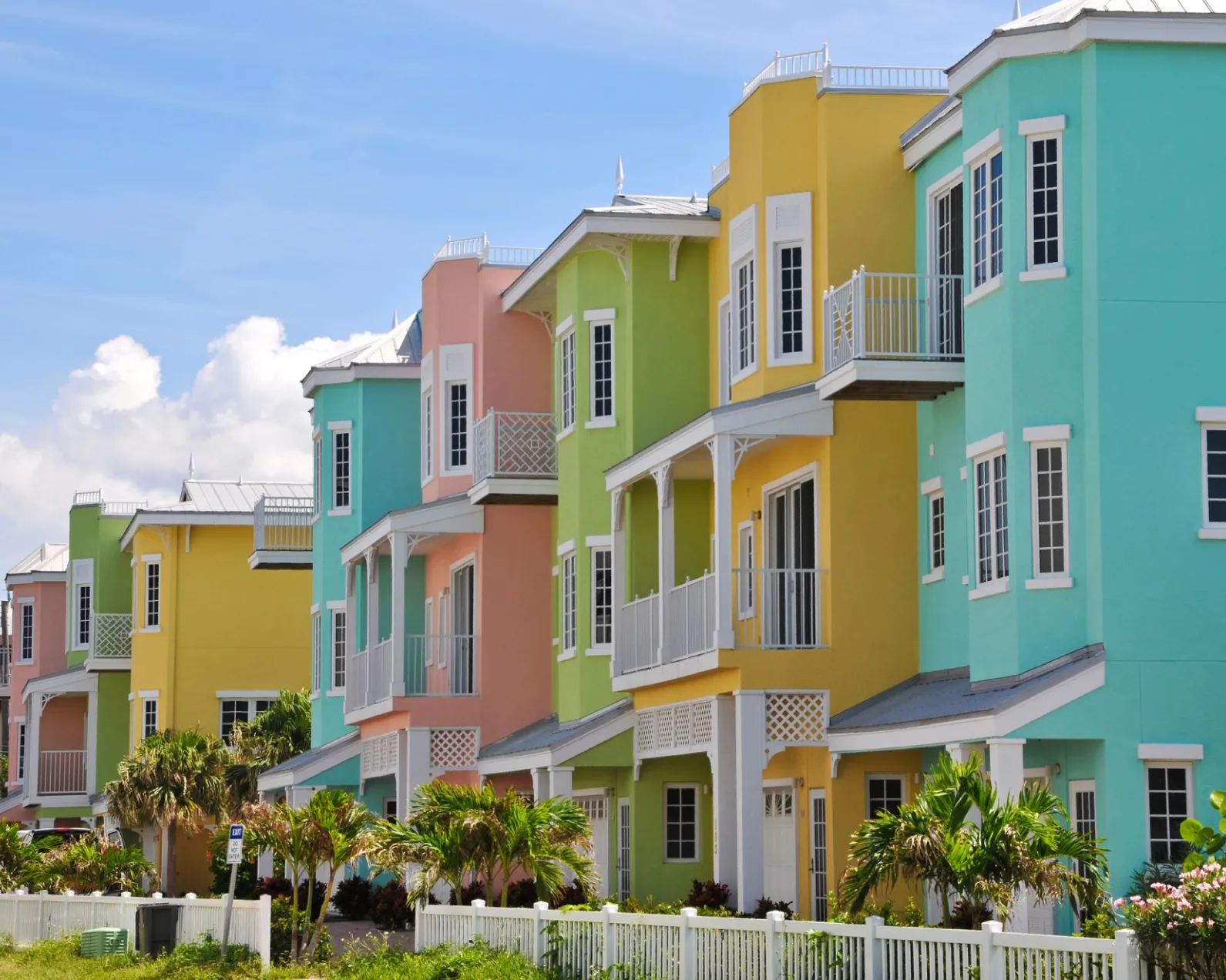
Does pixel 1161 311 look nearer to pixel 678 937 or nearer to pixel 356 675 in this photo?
pixel 678 937

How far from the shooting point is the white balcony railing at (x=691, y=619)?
27.6 m

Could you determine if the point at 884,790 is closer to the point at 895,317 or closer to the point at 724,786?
the point at 724,786

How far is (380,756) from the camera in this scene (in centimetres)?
3944

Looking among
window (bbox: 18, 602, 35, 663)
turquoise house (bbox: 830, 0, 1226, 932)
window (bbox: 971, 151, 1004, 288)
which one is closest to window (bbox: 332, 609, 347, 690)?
turquoise house (bbox: 830, 0, 1226, 932)

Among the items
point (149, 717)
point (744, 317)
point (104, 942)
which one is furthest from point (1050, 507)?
point (149, 717)

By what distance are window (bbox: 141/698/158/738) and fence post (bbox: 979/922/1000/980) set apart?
139 ft

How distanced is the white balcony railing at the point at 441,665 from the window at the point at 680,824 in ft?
20.1

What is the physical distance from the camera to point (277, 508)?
52125 millimetres

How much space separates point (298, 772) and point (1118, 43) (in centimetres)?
2489

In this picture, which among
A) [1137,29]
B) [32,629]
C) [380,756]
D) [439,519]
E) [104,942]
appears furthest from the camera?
[32,629]

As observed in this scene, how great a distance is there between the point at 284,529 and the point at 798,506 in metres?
24.8

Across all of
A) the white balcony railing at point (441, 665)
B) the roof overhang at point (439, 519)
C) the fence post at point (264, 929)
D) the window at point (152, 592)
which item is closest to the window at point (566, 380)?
the roof overhang at point (439, 519)

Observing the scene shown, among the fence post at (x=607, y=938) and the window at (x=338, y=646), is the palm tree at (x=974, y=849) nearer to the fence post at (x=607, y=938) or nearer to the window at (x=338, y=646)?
the fence post at (x=607, y=938)

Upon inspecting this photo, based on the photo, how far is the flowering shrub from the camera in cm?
1488
